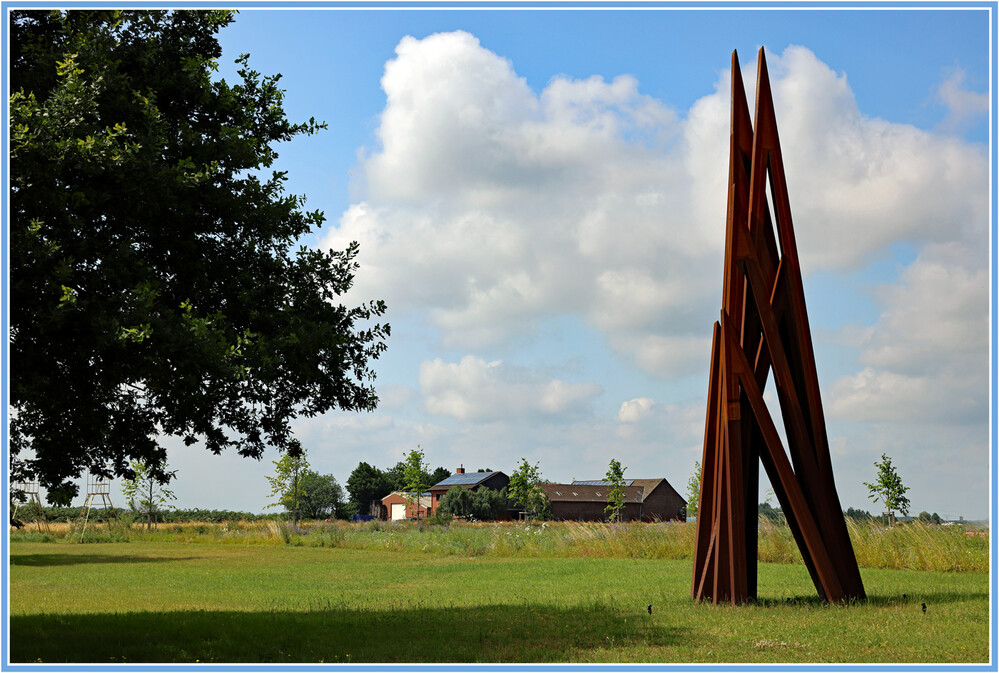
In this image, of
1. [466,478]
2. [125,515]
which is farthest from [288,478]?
[466,478]

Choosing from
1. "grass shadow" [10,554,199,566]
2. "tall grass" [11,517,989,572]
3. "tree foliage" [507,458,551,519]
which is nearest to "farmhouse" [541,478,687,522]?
"tree foliage" [507,458,551,519]

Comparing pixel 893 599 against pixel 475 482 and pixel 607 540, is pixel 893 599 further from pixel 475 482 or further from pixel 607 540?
pixel 475 482

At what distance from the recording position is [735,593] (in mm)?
10891

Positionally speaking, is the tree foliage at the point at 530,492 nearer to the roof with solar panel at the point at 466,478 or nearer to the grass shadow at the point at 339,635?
the roof with solar panel at the point at 466,478

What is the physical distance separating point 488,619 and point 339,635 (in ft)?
6.65

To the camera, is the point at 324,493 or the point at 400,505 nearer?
the point at 400,505

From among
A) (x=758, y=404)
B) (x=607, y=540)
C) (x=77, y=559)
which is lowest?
(x=77, y=559)

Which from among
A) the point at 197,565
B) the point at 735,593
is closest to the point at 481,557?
the point at 197,565

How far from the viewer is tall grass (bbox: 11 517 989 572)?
17.7 meters

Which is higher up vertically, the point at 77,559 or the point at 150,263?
the point at 150,263

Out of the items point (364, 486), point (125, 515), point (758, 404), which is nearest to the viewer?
point (758, 404)

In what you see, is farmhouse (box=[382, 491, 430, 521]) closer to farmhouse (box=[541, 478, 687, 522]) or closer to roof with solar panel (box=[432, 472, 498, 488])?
roof with solar panel (box=[432, 472, 498, 488])

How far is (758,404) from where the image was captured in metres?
11.0

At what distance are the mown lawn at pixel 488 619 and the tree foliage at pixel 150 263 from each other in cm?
218
